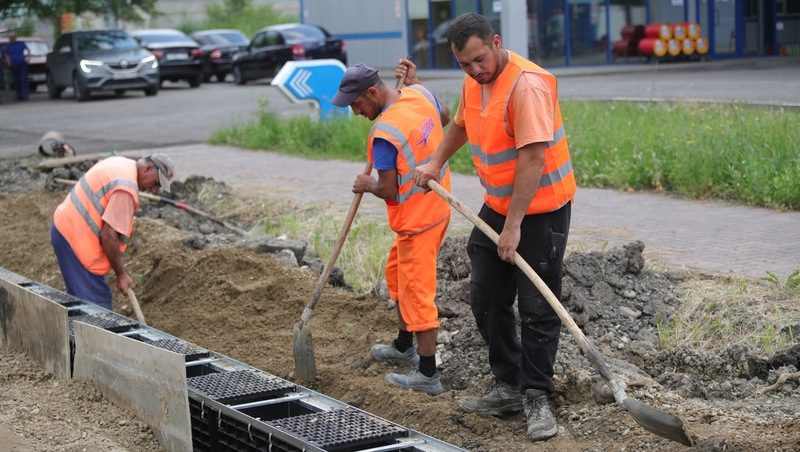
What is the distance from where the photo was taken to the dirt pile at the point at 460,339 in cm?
524

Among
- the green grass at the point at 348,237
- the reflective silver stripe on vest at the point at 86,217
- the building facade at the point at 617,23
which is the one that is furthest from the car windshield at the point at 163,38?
the reflective silver stripe on vest at the point at 86,217

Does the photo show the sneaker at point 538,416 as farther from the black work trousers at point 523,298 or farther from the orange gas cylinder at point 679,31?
the orange gas cylinder at point 679,31

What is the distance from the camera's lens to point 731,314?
265 inches

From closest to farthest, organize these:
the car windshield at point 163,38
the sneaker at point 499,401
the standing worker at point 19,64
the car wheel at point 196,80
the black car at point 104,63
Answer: the sneaker at point 499,401 → the black car at point 104,63 → the standing worker at point 19,64 → the car wheel at point 196,80 → the car windshield at point 163,38

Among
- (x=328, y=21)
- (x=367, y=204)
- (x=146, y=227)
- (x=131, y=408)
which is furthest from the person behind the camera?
(x=328, y=21)

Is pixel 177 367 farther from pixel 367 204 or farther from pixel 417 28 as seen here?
pixel 417 28

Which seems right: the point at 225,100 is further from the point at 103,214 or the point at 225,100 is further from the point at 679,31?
the point at 103,214

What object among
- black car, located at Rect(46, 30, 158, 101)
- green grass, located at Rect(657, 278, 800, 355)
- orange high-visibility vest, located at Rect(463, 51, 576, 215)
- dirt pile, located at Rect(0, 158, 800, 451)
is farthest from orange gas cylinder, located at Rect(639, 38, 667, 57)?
orange high-visibility vest, located at Rect(463, 51, 576, 215)

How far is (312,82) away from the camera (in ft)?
55.5

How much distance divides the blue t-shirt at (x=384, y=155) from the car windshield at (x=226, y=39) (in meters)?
30.5

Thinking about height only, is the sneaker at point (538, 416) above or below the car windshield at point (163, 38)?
below

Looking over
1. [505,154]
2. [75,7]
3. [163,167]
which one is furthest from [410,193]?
[75,7]

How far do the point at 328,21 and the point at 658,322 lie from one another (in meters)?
32.1

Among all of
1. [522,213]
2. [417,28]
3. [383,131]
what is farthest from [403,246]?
[417,28]
